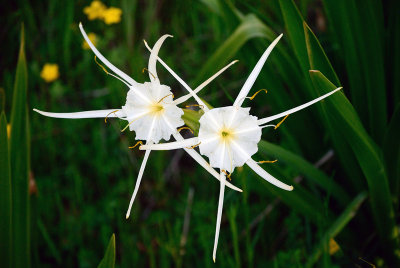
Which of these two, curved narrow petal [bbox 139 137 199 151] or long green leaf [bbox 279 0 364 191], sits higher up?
long green leaf [bbox 279 0 364 191]

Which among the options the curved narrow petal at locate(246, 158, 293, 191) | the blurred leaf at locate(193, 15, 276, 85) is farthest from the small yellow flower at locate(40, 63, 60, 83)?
the curved narrow petal at locate(246, 158, 293, 191)

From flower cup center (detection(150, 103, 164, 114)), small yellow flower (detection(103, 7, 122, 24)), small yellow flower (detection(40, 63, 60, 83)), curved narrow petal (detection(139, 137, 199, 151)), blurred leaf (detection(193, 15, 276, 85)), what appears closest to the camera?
curved narrow petal (detection(139, 137, 199, 151))

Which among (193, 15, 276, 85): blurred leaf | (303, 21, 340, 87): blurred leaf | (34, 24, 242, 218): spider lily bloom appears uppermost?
(193, 15, 276, 85): blurred leaf

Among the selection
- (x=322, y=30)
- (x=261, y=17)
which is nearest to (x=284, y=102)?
(x=261, y=17)

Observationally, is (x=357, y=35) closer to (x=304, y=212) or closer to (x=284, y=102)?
(x=284, y=102)

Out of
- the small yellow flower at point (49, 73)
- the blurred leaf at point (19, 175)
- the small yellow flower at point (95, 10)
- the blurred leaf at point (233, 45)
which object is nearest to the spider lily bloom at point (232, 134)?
the blurred leaf at point (233, 45)

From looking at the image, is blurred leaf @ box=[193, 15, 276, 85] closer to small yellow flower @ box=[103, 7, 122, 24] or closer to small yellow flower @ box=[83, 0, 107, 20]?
small yellow flower @ box=[103, 7, 122, 24]

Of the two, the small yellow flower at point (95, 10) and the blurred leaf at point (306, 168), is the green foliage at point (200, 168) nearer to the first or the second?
the blurred leaf at point (306, 168)

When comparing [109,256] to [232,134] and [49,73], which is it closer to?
[232,134]
